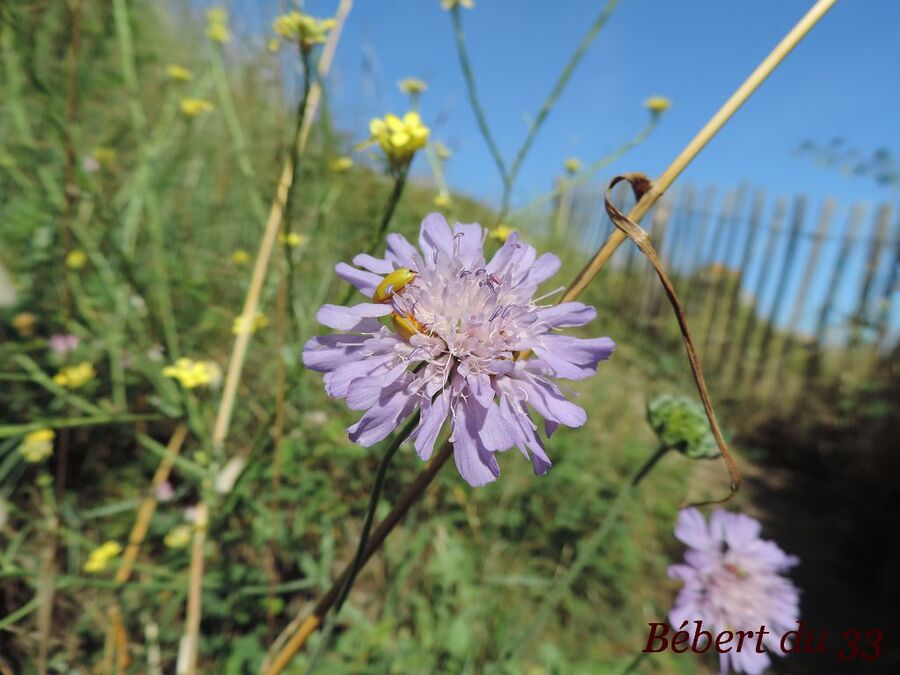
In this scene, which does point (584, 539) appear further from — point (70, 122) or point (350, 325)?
point (70, 122)

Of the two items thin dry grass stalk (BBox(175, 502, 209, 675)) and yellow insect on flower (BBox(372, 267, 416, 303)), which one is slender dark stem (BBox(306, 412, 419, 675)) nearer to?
yellow insect on flower (BBox(372, 267, 416, 303))

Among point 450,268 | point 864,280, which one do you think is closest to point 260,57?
point 450,268

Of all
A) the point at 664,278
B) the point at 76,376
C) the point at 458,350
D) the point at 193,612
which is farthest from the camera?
the point at 76,376

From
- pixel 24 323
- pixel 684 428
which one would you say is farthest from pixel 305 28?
pixel 24 323

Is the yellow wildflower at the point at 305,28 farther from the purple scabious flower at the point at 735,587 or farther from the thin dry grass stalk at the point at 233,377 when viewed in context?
the purple scabious flower at the point at 735,587

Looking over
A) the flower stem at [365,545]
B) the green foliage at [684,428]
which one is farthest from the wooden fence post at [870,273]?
the flower stem at [365,545]

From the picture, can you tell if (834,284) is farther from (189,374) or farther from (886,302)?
(189,374)

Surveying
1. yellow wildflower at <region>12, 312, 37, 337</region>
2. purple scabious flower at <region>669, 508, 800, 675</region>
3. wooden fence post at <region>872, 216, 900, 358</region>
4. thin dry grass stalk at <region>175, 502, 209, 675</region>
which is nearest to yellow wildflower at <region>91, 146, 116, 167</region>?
yellow wildflower at <region>12, 312, 37, 337</region>
